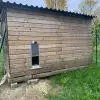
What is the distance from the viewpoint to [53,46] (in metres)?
9.12

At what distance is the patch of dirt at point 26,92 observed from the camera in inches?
286

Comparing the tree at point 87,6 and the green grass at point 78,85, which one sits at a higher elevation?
the tree at point 87,6

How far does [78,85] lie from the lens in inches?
312

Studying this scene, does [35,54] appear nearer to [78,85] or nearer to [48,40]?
[48,40]

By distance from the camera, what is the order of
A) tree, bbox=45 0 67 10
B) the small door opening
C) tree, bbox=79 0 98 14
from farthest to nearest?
1. tree, bbox=79 0 98 14
2. tree, bbox=45 0 67 10
3. the small door opening

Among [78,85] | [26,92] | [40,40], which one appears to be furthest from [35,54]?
[78,85]

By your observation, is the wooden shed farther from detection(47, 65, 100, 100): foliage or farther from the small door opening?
detection(47, 65, 100, 100): foliage

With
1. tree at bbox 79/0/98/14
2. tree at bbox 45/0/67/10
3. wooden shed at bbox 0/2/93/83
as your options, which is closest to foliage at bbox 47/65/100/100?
wooden shed at bbox 0/2/93/83

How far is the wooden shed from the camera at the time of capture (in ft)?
26.0

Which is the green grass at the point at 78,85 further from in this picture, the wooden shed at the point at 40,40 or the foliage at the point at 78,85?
the wooden shed at the point at 40,40

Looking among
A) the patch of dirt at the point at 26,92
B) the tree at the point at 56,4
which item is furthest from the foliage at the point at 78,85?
the tree at the point at 56,4

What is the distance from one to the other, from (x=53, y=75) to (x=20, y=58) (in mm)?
1867

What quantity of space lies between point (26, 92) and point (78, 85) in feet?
6.35

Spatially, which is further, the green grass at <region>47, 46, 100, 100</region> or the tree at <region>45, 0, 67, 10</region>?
the tree at <region>45, 0, 67, 10</region>
